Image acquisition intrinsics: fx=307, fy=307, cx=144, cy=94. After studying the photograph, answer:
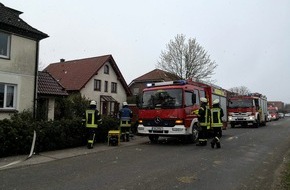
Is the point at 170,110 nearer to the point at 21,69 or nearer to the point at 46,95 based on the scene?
the point at 21,69

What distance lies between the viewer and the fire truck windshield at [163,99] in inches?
537

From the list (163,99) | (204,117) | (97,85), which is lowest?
(204,117)

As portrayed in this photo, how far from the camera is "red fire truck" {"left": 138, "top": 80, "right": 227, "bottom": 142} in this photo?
44.1 feet

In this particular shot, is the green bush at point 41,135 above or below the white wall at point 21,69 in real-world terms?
below

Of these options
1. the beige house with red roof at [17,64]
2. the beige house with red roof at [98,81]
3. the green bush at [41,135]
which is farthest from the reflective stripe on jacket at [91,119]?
the beige house with red roof at [98,81]

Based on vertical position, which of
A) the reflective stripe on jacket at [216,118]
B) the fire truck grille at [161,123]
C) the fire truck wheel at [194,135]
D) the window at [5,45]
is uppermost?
the window at [5,45]

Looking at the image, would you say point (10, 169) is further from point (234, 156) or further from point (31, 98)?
point (31, 98)

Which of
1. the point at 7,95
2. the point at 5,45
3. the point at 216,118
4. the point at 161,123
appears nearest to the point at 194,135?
the point at 216,118

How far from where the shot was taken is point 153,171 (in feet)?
26.8

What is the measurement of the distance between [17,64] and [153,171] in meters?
11.5

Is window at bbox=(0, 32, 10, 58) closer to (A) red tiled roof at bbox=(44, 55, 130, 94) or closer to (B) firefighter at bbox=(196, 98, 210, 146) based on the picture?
(B) firefighter at bbox=(196, 98, 210, 146)

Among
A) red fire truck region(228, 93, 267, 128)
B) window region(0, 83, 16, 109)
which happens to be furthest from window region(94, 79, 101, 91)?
window region(0, 83, 16, 109)

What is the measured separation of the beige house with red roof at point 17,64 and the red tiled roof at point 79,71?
16.2 m

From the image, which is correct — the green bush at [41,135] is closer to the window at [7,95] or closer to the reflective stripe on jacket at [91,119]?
the reflective stripe on jacket at [91,119]
